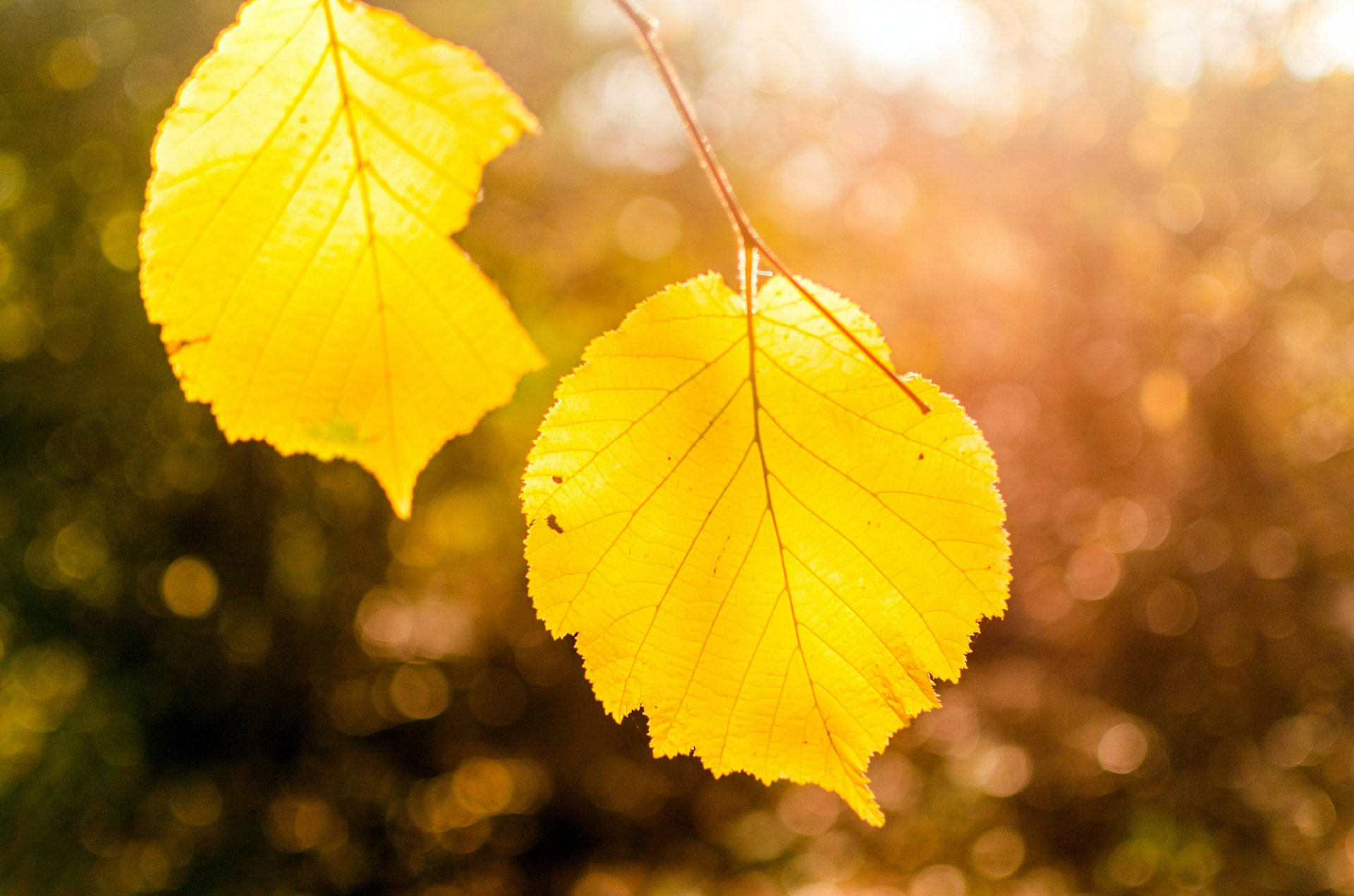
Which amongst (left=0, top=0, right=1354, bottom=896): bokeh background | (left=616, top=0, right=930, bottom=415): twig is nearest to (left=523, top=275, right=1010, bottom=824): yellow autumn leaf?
(left=616, top=0, right=930, bottom=415): twig

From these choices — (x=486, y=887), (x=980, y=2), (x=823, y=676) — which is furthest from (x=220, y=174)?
(x=980, y=2)

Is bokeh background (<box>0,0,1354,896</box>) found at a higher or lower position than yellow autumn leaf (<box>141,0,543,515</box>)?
lower

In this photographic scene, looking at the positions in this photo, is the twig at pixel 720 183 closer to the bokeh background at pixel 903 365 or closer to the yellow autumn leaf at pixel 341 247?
the yellow autumn leaf at pixel 341 247

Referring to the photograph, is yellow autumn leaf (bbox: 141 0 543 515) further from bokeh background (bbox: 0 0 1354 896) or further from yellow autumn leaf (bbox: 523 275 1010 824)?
bokeh background (bbox: 0 0 1354 896)

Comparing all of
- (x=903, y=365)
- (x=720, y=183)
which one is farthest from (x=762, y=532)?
(x=903, y=365)

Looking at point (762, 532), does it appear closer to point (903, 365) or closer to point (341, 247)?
point (341, 247)

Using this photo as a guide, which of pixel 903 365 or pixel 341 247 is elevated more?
pixel 341 247
